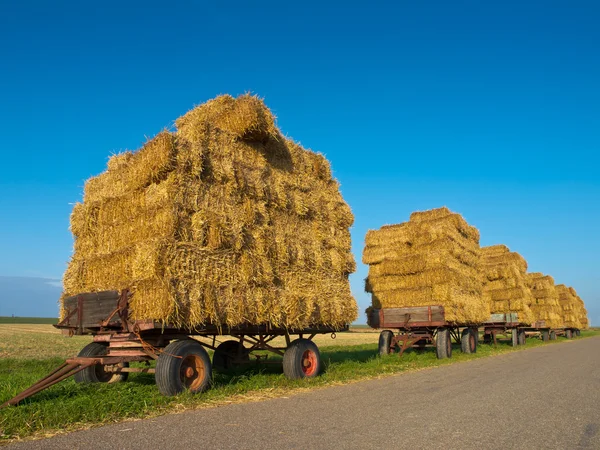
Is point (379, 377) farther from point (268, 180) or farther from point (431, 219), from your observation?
point (431, 219)

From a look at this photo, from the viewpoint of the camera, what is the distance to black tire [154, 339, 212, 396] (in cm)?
762

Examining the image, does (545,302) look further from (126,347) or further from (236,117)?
(126,347)

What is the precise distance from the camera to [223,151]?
10.1 metres

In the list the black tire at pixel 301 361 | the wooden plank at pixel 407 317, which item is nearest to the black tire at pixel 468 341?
the wooden plank at pixel 407 317

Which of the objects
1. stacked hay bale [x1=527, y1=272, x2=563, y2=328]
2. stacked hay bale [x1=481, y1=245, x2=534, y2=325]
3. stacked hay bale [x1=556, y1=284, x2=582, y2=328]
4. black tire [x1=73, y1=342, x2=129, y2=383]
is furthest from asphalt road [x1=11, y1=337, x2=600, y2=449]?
stacked hay bale [x1=556, y1=284, x2=582, y2=328]

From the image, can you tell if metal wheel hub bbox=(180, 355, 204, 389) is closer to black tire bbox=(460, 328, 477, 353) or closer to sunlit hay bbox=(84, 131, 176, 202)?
sunlit hay bbox=(84, 131, 176, 202)

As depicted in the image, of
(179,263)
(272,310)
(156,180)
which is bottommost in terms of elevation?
(272,310)

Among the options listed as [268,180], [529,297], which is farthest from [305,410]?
[529,297]

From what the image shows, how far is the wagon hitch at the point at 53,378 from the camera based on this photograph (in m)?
6.69

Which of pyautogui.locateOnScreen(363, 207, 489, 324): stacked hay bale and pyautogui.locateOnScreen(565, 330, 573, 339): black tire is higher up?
pyautogui.locateOnScreen(363, 207, 489, 324): stacked hay bale

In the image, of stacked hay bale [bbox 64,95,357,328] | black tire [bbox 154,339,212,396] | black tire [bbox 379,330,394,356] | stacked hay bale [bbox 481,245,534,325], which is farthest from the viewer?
stacked hay bale [bbox 481,245,534,325]

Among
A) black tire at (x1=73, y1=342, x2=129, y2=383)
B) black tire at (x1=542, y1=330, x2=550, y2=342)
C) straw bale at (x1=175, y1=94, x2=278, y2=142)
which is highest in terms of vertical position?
straw bale at (x1=175, y1=94, x2=278, y2=142)

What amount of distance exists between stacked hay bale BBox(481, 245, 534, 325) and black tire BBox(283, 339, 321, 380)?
54.8ft

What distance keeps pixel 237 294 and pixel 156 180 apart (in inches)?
102
